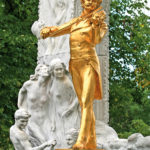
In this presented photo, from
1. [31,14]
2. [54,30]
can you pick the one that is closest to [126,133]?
[31,14]

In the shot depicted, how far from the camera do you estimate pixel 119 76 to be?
65.4ft

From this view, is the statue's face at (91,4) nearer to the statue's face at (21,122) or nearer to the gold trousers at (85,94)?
the gold trousers at (85,94)

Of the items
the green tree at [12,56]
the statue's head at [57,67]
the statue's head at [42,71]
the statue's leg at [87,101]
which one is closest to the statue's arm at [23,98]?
the statue's head at [42,71]

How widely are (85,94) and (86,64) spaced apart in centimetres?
50

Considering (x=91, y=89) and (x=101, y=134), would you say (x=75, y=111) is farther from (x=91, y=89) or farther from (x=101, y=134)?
(x=91, y=89)

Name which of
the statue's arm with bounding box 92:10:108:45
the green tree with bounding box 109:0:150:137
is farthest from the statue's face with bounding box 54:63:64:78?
the green tree with bounding box 109:0:150:137

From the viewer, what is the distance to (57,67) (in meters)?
12.9

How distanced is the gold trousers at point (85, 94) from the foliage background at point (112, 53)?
19.8 feet

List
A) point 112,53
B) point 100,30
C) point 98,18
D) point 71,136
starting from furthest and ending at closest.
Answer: point 112,53
point 71,136
point 100,30
point 98,18

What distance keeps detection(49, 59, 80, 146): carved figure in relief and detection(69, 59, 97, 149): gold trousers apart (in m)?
1.75

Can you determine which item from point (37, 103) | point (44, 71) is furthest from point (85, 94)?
point (37, 103)

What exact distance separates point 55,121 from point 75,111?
0.57 m

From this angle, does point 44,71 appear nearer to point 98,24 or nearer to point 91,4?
point 91,4

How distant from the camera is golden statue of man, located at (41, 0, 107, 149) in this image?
11109 mm
